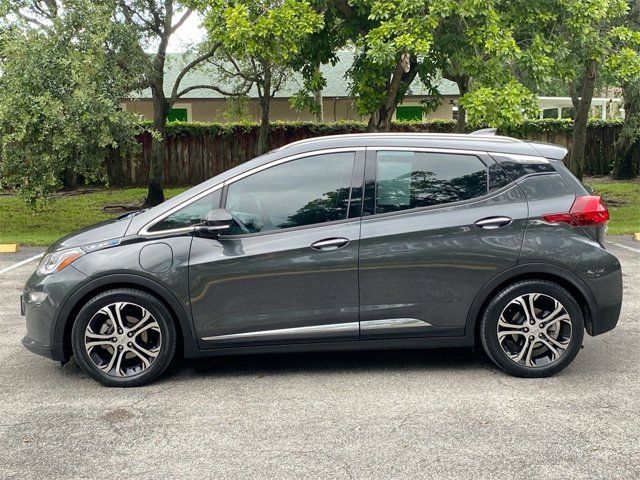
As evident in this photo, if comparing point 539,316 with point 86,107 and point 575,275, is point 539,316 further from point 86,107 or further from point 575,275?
point 86,107

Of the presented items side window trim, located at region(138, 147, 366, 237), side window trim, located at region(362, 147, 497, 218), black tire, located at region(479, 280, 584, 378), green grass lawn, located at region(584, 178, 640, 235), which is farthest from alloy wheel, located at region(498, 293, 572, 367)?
green grass lawn, located at region(584, 178, 640, 235)

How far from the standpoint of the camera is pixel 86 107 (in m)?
12.3

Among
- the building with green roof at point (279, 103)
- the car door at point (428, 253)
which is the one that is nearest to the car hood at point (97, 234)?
the car door at point (428, 253)

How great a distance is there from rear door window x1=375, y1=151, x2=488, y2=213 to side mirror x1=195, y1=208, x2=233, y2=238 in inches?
42.3

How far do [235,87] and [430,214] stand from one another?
19332 mm

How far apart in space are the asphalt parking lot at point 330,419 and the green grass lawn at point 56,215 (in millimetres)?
8572

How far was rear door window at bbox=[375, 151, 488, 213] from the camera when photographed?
16.8 ft

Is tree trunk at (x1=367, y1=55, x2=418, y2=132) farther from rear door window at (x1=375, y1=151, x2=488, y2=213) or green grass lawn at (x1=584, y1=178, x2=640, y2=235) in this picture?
rear door window at (x1=375, y1=151, x2=488, y2=213)

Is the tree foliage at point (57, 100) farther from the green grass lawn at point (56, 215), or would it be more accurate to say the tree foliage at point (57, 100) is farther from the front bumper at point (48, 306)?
the front bumper at point (48, 306)

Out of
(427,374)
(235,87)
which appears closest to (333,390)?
(427,374)

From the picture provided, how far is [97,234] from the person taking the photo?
5156 mm

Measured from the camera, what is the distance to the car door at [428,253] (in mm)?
4988

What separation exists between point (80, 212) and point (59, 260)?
14.3 m

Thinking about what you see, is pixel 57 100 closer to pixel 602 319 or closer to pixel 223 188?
pixel 223 188
